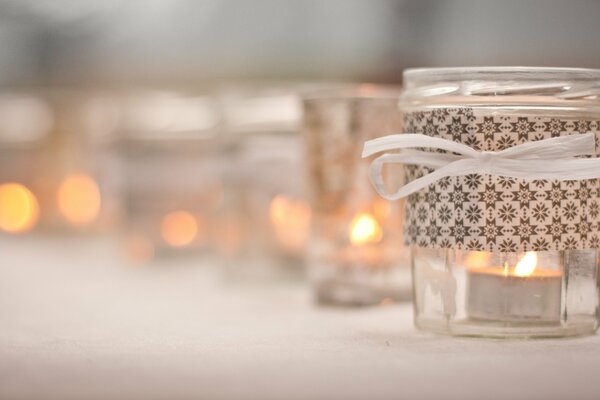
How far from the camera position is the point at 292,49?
1.82 metres

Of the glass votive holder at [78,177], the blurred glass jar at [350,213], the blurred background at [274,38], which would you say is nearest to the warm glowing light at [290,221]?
the blurred glass jar at [350,213]

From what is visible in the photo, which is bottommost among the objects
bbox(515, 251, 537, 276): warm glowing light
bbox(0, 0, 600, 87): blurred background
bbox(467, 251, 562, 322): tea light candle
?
bbox(467, 251, 562, 322): tea light candle

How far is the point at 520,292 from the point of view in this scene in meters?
0.58

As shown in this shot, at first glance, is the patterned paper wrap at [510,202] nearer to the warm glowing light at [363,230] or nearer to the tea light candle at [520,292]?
the tea light candle at [520,292]

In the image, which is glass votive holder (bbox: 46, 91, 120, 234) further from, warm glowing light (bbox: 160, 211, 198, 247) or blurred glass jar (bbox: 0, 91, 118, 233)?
warm glowing light (bbox: 160, 211, 198, 247)

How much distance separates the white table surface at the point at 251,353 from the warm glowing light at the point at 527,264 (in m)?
0.05

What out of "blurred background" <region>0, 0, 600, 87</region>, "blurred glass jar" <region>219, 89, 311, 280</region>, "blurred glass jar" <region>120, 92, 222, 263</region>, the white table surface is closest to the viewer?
the white table surface

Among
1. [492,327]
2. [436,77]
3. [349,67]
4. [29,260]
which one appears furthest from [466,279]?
[349,67]

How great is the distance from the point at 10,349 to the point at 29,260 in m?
0.66

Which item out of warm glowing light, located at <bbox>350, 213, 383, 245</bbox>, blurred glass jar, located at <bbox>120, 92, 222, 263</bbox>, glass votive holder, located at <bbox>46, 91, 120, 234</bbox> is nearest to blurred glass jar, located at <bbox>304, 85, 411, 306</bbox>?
warm glowing light, located at <bbox>350, 213, 383, 245</bbox>

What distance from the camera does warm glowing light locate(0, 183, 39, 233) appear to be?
1551 millimetres

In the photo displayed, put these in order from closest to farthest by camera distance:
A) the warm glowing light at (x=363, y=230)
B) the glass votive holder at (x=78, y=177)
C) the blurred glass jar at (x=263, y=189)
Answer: the warm glowing light at (x=363, y=230) → the blurred glass jar at (x=263, y=189) → the glass votive holder at (x=78, y=177)

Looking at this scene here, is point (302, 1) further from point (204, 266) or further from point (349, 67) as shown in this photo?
point (204, 266)

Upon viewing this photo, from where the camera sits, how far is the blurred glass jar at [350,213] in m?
0.76
